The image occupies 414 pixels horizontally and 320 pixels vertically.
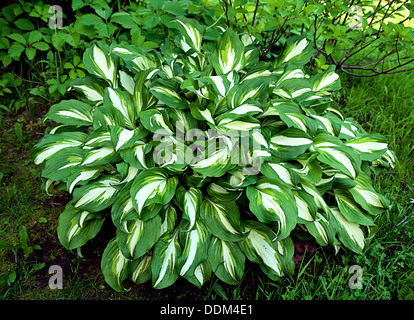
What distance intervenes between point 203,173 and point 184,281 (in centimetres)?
69

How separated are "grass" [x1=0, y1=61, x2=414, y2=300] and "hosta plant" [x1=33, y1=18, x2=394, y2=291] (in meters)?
0.14

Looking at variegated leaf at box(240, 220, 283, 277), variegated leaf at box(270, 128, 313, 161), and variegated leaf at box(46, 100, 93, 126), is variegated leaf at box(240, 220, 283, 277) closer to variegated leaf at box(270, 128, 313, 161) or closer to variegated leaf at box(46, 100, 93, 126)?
variegated leaf at box(270, 128, 313, 161)

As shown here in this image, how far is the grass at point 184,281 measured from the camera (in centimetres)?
179

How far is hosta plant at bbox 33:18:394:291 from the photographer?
5.31 ft

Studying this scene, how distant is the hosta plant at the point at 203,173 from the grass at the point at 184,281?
137mm

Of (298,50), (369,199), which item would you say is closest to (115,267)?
(369,199)

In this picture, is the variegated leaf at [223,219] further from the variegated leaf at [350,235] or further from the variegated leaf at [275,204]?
the variegated leaf at [350,235]

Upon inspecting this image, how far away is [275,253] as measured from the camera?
1741 millimetres
